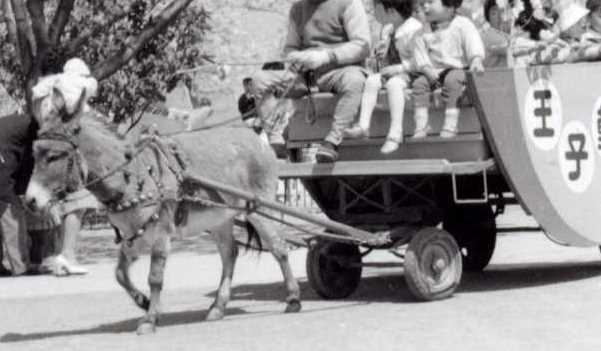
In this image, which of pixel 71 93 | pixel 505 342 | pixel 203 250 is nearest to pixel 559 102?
pixel 505 342

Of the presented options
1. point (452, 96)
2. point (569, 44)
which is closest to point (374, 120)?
point (452, 96)

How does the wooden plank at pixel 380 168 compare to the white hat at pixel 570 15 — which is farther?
the white hat at pixel 570 15

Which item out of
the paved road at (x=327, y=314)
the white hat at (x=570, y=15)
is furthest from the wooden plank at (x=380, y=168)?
the white hat at (x=570, y=15)

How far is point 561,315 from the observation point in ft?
39.3

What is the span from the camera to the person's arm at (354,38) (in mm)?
13188

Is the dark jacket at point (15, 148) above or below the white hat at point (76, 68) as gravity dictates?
below

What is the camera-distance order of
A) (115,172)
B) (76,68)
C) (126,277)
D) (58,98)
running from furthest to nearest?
1. (126,277)
2. (115,172)
3. (76,68)
4. (58,98)

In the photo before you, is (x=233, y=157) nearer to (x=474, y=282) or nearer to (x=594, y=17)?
(x=474, y=282)

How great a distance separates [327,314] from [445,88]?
214 centimetres

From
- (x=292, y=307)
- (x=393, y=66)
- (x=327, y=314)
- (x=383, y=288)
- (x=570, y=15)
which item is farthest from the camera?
(x=383, y=288)

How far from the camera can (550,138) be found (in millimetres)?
13711

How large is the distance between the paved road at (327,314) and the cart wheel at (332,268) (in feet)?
0.43

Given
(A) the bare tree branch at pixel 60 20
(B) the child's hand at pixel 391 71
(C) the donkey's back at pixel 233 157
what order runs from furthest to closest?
(A) the bare tree branch at pixel 60 20 → (B) the child's hand at pixel 391 71 → (C) the donkey's back at pixel 233 157

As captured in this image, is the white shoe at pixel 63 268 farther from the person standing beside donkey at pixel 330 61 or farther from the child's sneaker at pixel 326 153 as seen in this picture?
the child's sneaker at pixel 326 153
